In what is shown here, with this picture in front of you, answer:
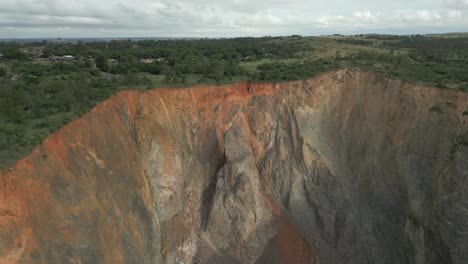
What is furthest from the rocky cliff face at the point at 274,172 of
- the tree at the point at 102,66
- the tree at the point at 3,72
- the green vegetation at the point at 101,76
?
the tree at the point at 3,72

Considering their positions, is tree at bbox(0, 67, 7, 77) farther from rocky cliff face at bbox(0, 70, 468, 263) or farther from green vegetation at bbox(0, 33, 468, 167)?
rocky cliff face at bbox(0, 70, 468, 263)

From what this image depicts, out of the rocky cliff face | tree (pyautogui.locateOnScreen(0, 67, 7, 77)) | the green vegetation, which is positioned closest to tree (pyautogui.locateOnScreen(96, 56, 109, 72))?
the green vegetation

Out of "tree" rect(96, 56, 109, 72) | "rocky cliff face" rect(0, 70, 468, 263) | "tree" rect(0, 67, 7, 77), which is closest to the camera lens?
"rocky cliff face" rect(0, 70, 468, 263)

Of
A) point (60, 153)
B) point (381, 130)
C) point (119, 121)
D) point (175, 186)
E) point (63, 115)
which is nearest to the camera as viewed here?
point (60, 153)

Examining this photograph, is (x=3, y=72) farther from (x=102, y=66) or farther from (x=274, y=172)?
(x=274, y=172)

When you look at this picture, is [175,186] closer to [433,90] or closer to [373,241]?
[373,241]

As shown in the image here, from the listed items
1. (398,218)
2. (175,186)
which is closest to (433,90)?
(398,218)

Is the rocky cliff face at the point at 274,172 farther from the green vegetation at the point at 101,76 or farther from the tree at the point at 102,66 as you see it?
the tree at the point at 102,66

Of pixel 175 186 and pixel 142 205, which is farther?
pixel 175 186

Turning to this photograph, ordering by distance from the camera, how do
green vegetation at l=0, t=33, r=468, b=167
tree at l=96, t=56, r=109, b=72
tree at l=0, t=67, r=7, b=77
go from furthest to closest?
1. tree at l=96, t=56, r=109, b=72
2. tree at l=0, t=67, r=7, b=77
3. green vegetation at l=0, t=33, r=468, b=167
